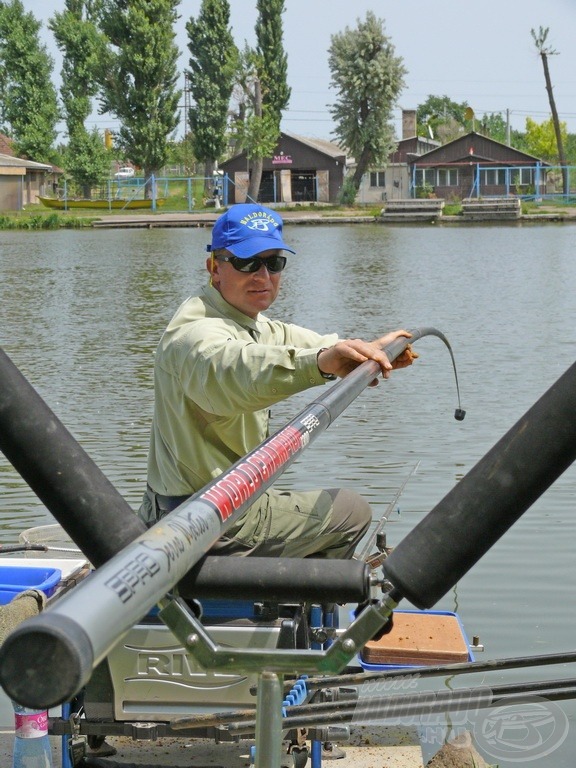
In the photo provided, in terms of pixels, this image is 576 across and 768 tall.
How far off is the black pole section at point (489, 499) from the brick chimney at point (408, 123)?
97716mm

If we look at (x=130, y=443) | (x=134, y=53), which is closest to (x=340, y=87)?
(x=134, y=53)

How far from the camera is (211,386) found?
9.57 feet

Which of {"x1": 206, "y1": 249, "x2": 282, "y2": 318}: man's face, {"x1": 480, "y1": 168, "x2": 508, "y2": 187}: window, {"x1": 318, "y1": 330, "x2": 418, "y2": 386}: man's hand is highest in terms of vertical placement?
{"x1": 480, "y1": 168, "x2": 508, "y2": 187}: window

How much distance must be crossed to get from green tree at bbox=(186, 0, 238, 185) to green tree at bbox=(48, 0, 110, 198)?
6407mm

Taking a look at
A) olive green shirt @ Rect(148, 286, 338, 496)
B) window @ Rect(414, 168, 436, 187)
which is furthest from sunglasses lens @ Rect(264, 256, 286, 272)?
window @ Rect(414, 168, 436, 187)

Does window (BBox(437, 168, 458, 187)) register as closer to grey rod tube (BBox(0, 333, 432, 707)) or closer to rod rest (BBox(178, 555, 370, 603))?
rod rest (BBox(178, 555, 370, 603))

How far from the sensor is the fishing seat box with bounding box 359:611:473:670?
14.5 feet

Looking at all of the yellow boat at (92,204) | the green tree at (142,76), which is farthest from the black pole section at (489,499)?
the green tree at (142,76)

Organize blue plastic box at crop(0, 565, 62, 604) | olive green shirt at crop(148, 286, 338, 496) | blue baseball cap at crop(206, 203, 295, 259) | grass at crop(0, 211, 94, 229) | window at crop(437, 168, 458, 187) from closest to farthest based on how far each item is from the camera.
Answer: olive green shirt at crop(148, 286, 338, 496) → blue baseball cap at crop(206, 203, 295, 259) → blue plastic box at crop(0, 565, 62, 604) → grass at crop(0, 211, 94, 229) → window at crop(437, 168, 458, 187)

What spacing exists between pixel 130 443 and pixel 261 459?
9.30m

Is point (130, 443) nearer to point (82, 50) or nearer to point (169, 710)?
point (169, 710)

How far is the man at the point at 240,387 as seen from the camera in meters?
2.70

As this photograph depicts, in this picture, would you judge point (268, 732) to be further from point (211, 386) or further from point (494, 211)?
point (494, 211)

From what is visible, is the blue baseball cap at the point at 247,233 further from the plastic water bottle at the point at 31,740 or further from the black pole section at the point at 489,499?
the black pole section at the point at 489,499
